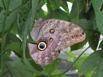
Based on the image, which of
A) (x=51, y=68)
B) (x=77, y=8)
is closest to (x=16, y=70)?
(x=51, y=68)

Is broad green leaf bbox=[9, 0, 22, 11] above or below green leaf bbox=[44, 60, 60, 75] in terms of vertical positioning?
above

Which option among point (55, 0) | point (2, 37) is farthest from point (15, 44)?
point (55, 0)

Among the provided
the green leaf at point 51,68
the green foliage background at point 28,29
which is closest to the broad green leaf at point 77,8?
the green foliage background at point 28,29

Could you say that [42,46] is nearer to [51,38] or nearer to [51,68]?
[51,38]

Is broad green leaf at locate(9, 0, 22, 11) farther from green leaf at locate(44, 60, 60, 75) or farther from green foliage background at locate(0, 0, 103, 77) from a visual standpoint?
green leaf at locate(44, 60, 60, 75)

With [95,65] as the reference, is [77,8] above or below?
above

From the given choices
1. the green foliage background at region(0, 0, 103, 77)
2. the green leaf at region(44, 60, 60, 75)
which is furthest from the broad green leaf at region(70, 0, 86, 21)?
the green leaf at region(44, 60, 60, 75)

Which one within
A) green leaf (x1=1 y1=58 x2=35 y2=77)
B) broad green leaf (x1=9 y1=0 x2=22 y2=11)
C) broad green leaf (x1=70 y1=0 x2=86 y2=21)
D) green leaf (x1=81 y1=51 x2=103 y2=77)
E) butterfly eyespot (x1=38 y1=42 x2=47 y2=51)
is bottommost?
green leaf (x1=81 y1=51 x2=103 y2=77)

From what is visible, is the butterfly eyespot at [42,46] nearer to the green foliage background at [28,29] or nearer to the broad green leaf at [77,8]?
the green foliage background at [28,29]
